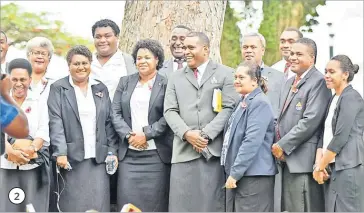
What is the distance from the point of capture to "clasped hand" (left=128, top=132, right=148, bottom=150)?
7566mm

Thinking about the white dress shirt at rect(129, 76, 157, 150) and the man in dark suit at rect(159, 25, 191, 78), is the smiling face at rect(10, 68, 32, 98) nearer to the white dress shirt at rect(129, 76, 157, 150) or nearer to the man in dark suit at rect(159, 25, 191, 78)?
the white dress shirt at rect(129, 76, 157, 150)

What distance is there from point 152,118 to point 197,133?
0.53m

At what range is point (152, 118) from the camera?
7.67 metres

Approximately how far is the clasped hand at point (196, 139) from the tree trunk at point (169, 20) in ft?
9.36

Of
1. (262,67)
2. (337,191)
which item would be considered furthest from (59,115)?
(337,191)

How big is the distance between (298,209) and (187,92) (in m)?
1.48

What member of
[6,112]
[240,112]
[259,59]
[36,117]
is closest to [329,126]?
[240,112]

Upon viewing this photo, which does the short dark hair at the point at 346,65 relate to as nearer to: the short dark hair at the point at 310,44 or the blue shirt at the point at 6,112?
the short dark hair at the point at 310,44

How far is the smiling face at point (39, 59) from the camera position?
780 cm

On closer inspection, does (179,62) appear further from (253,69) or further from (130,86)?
(253,69)

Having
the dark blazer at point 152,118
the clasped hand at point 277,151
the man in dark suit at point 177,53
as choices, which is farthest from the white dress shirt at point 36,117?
the clasped hand at point 277,151

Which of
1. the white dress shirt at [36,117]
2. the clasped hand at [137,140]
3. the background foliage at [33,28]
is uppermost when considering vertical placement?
the background foliage at [33,28]

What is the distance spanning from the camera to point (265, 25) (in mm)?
19016

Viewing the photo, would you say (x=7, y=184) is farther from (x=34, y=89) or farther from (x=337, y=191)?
(x=337, y=191)
